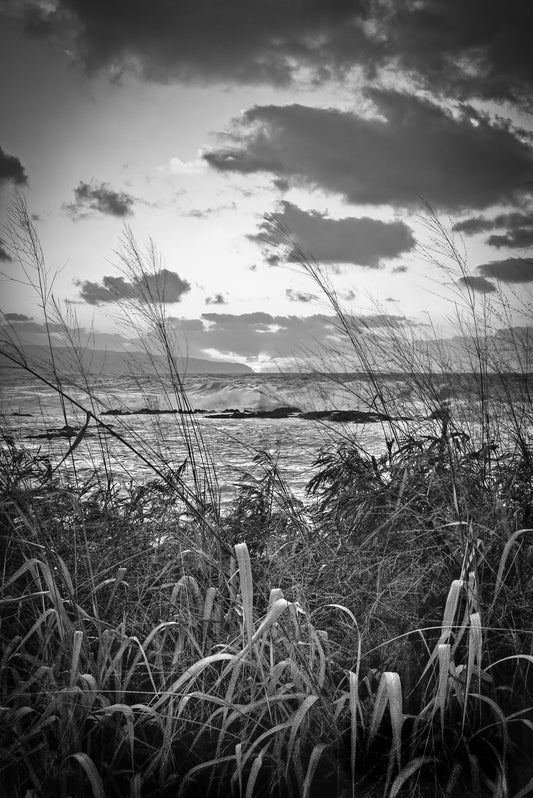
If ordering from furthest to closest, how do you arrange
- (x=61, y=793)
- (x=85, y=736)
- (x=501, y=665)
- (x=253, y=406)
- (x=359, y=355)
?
(x=253, y=406)
(x=359, y=355)
(x=501, y=665)
(x=85, y=736)
(x=61, y=793)

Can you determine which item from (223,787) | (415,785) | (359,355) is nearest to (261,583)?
(223,787)

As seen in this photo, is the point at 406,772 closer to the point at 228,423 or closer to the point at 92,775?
the point at 92,775

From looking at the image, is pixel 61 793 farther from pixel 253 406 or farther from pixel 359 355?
pixel 253 406

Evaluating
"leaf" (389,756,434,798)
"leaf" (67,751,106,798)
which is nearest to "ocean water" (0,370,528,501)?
"leaf" (67,751,106,798)

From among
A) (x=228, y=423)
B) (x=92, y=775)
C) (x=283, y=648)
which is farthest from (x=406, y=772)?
(x=228, y=423)

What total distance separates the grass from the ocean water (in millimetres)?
278

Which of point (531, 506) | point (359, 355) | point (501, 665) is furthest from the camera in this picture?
point (359, 355)

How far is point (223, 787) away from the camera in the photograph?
3.67 feet

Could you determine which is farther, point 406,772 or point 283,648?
point 283,648

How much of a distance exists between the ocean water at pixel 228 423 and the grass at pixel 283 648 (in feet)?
0.91

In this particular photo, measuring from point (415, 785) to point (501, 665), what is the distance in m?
0.45

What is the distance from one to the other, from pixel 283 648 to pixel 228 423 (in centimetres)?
345

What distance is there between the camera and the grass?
3.59ft

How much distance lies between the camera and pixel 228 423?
473 cm
